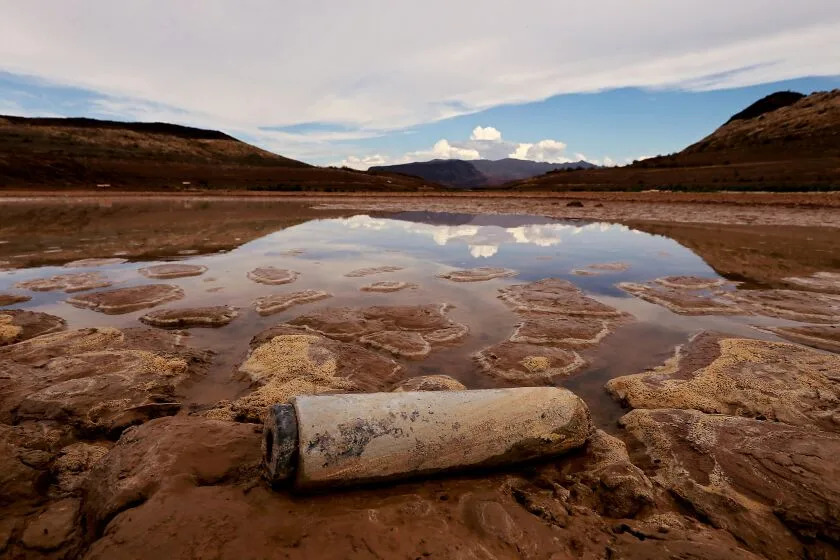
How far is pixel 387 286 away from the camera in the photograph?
11.1m

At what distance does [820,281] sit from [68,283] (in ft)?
65.2

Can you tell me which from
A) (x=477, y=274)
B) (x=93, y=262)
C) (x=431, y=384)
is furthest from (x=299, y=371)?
(x=93, y=262)

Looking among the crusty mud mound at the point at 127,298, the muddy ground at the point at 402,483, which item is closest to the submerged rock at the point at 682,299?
the muddy ground at the point at 402,483

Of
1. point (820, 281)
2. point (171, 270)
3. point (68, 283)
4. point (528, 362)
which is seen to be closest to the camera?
point (528, 362)

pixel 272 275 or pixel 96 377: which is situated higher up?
pixel 272 275

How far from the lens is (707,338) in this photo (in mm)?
7375

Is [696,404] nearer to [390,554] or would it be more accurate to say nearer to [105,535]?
[390,554]

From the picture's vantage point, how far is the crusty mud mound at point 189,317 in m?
8.11

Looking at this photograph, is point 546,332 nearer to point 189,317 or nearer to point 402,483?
point 402,483

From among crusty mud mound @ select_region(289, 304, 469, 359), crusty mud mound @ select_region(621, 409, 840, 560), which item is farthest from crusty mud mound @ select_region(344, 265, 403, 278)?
crusty mud mound @ select_region(621, 409, 840, 560)

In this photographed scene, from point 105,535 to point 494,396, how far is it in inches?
126

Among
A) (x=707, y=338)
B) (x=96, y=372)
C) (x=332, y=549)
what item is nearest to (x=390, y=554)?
(x=332, y=549)

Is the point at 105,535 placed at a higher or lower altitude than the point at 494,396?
lower

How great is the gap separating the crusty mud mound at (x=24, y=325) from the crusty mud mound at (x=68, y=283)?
2304mm
